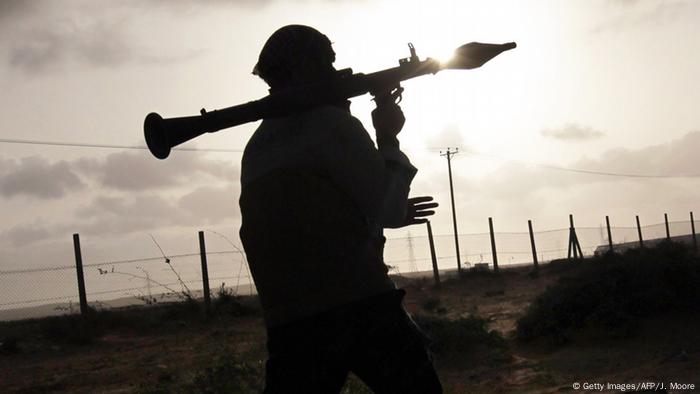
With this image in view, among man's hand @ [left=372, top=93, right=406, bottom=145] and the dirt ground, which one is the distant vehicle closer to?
the dirt ground

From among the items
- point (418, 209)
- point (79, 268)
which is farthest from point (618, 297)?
point (79, 268)

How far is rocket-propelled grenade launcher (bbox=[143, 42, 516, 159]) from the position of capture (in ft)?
7.84

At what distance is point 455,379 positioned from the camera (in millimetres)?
9297

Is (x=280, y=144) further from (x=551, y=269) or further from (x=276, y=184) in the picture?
(x=551, y=269)

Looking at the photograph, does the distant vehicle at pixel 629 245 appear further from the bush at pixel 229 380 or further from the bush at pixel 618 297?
the bush at pixel 229 380

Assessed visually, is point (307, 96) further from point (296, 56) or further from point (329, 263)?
point (329, 263)

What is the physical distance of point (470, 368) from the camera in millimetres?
9875

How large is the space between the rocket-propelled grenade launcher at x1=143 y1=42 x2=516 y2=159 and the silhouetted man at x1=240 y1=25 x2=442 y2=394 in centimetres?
10

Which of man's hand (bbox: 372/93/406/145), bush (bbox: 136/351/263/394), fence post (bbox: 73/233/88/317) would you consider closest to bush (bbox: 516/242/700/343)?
bush (bbox: 136/351/263/394)

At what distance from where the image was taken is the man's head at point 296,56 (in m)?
2.44

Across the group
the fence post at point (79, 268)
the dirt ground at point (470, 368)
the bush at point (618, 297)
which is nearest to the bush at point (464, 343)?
the dirt ground at point (470, 368)

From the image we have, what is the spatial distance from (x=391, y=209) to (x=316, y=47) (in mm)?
635

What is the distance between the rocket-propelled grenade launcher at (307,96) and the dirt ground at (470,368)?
442 centimetres

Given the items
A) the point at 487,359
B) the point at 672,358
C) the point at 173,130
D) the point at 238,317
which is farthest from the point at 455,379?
the point at 238,317
